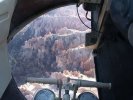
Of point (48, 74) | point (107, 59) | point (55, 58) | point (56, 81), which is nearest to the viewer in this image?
point (56, 81)

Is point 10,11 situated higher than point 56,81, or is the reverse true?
point 10,11

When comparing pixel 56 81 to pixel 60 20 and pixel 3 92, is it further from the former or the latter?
pixel 60 20

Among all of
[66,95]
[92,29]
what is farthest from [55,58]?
[66,95]

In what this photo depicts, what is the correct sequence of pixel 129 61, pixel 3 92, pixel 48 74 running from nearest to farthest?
pixel 3 92
pixel 129 61
pixel 48 74

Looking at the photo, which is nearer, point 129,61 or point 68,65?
point 129,61

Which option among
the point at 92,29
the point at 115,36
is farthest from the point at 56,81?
the point at 92,29

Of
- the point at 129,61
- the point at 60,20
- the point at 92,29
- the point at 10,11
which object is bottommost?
the point at 60,20
